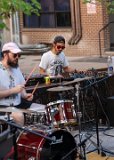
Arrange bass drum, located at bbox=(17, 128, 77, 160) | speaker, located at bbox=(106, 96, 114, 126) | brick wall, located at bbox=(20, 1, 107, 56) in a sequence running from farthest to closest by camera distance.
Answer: brick wall, located at bbox=(20, 1, 107, 56) → speaker, located at bbox=(106, 96, 114, 126) → bass drum, located at bbox=(17, 128, 77, 160)

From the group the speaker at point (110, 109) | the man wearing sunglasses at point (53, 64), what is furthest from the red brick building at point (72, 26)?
the speaker at point (110, 109)

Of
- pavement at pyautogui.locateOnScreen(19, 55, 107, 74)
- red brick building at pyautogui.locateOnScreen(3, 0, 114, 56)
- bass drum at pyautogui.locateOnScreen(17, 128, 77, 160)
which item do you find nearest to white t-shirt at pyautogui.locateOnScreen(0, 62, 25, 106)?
bass drum at pyautogui.locateOnScreen(17, 128, 77, 160)

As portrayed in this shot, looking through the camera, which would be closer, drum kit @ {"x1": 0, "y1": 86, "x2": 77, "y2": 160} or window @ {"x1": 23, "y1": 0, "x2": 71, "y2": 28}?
drum kit @ {"x1": 0, "y1": 86, "x2": 77, "y2": 160}

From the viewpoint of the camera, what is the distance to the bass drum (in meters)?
5.62

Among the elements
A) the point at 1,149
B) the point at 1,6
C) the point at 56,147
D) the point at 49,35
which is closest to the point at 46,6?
the point at 49,35

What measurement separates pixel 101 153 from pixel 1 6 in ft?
8.15

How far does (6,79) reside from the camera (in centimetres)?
679

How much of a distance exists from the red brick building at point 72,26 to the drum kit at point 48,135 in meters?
13.2

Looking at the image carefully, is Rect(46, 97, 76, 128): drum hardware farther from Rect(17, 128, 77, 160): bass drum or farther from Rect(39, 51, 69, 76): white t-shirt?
Rect(39, 51, 69, 76): white t-shirt

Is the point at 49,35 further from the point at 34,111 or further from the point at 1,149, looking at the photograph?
the point at 1,149

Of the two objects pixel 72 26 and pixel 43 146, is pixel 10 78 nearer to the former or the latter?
pixel 43 146

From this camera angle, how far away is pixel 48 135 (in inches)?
219

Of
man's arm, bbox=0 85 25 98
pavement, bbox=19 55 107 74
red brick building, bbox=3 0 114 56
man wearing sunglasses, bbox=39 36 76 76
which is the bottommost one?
pavement, bbox=19 55 107 74

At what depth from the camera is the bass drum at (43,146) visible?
5621 millimetres
